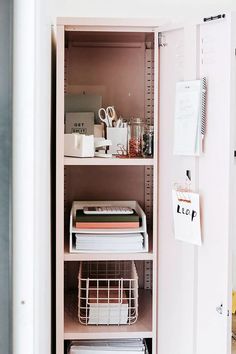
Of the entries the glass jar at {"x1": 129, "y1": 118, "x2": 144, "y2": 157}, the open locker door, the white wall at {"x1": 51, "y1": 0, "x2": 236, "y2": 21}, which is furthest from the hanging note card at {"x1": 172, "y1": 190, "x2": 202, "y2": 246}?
the white wall at {"x1": 51, "y1": 0, "x2": 236, "y2": 21}

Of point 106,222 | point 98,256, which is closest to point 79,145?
point 106,222

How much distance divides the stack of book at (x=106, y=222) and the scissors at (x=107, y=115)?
14.6 inches

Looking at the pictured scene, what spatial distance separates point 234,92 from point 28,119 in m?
0.61

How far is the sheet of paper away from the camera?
1406mm

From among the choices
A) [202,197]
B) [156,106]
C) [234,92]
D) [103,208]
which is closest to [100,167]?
[103,208]

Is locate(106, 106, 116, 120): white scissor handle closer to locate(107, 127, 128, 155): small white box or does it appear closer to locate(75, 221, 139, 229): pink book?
locate(107, 127, 128, 155): small white box

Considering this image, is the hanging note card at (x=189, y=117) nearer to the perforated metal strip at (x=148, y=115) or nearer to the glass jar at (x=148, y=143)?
the glass jar at (x=148, y=143)

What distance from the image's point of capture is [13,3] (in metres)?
1.17

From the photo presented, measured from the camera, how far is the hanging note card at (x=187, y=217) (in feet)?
4.69

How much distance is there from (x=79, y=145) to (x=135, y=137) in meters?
0.27

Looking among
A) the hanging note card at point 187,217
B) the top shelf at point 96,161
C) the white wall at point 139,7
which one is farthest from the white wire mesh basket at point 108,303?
the white wall at point 139,7

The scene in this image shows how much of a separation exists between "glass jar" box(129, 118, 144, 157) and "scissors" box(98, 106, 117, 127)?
8 cm

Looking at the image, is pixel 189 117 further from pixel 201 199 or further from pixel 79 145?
pixel 79 145

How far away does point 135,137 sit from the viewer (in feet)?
5.80
